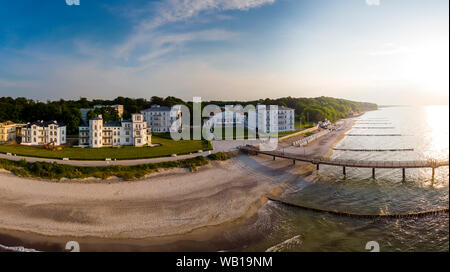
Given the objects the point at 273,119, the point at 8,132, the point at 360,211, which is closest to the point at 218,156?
the point at 360,211

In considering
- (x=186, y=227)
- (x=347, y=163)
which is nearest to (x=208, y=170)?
(x=186, y=227)

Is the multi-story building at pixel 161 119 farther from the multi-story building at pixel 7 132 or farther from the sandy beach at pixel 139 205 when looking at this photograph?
the sandy beach at pixel 139 205

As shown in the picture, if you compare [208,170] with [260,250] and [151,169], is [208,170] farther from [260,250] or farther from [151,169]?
[260,250]

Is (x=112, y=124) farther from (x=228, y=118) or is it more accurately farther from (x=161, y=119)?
(x=228, y=118)

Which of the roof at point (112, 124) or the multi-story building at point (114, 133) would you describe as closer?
the multi-story building at point (114, 133)

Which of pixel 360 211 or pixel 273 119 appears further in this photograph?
pixel 273 119

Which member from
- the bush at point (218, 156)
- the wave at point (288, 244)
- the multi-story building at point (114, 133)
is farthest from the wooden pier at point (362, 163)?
the multi-story building at point (114, 133)

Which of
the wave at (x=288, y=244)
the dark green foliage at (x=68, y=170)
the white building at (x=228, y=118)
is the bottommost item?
the wave at (x=288, y=244)

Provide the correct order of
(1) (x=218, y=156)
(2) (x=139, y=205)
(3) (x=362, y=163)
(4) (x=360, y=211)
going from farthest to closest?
(1) (x=218, y=156), (3) (x=362, y=163), (2) (x=139, y=205), (4) (x=360, y=211)
